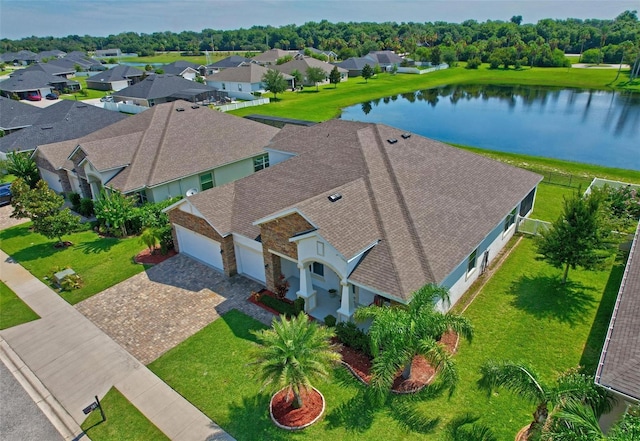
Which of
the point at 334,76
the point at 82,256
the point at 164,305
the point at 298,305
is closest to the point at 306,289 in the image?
the point at 298,305

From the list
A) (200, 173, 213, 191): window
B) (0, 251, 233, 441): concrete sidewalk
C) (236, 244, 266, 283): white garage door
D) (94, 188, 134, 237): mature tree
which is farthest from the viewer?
(200, 173, 213, 191): window

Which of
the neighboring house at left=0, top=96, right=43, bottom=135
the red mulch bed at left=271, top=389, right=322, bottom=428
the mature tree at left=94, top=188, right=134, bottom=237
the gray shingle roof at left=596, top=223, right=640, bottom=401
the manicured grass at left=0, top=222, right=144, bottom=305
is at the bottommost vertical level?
the manicured grass at left=0, top=222, right=144, bottom=305

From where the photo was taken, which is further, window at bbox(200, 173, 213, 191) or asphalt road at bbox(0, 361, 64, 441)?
window at bbox(200, 173, 213, 191)

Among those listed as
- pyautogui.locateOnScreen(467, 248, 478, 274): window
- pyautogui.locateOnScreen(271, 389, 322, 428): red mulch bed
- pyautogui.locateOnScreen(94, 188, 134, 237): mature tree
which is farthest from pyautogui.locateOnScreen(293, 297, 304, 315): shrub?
pyautogui.locateOnScreen(94, 188, 134, 237): mature tree

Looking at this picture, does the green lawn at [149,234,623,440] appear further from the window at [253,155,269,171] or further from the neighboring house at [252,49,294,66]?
the neighboring house at [252,49,294,66]

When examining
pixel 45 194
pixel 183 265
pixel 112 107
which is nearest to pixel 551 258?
pixel 183 265

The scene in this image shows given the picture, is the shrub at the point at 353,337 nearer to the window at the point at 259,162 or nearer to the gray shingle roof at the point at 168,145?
the gray shingle roof at the point at 168,145
